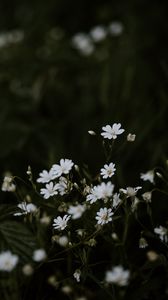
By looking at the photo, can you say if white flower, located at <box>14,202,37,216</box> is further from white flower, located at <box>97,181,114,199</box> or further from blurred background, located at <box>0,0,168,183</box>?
blurred background, located at <box>0,0,168,183</box>

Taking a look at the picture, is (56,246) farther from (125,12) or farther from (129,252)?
(125,12)

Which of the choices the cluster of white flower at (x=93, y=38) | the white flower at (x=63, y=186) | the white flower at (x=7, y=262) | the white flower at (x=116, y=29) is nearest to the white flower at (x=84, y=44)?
the cluster of white flower at (x=93, y=38)

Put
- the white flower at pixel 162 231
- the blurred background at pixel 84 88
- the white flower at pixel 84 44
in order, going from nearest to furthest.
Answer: the white flower at pixel 162 231, the blurred background at pixel 84 88, the white flower at pixel 84 44

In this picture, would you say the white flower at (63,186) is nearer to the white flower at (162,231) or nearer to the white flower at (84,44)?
the white flower at (162,231)

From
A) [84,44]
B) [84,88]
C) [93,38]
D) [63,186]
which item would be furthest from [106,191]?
[93,38]

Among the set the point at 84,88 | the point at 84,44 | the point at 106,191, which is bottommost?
the point at 106,191

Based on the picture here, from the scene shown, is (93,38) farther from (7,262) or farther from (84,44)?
(7,262)

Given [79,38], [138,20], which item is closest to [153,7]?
[138,20]
